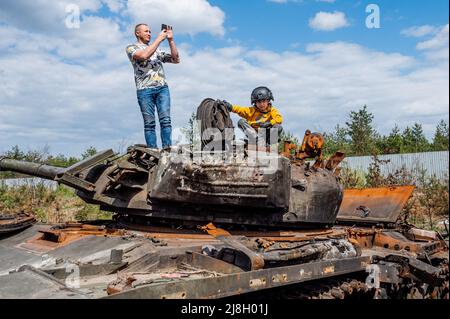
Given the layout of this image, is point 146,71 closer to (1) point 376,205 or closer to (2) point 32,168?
(2) point 32,168

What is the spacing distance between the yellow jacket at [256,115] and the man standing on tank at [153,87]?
3.36 ft

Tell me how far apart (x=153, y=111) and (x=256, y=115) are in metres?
1.41

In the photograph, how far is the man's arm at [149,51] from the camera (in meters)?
6.08

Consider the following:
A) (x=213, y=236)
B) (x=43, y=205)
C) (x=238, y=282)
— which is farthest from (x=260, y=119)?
(x=43, y=205)

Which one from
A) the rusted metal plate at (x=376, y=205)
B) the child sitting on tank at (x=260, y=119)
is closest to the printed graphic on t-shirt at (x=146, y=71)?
the child sitting on tank at (x=260, y=119)

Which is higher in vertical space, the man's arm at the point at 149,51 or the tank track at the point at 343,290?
the man's arm at the point at 149,51

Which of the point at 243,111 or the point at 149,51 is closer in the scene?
the point at 149,51

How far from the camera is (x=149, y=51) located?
19.9 feet

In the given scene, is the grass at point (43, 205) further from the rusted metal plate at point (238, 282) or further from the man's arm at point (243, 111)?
the rusted metal plate at point (238, 282)

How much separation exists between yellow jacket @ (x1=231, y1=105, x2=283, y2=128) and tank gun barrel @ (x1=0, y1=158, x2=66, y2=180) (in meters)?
2.49

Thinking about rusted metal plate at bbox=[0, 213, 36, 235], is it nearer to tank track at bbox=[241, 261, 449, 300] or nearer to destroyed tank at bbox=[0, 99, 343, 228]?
destroyed tank at bbox=[0, 99, 343, 228]

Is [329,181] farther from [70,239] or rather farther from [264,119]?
[70,239]

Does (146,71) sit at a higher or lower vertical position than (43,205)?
higher

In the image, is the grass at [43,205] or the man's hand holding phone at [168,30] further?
the grass at [43,205]
